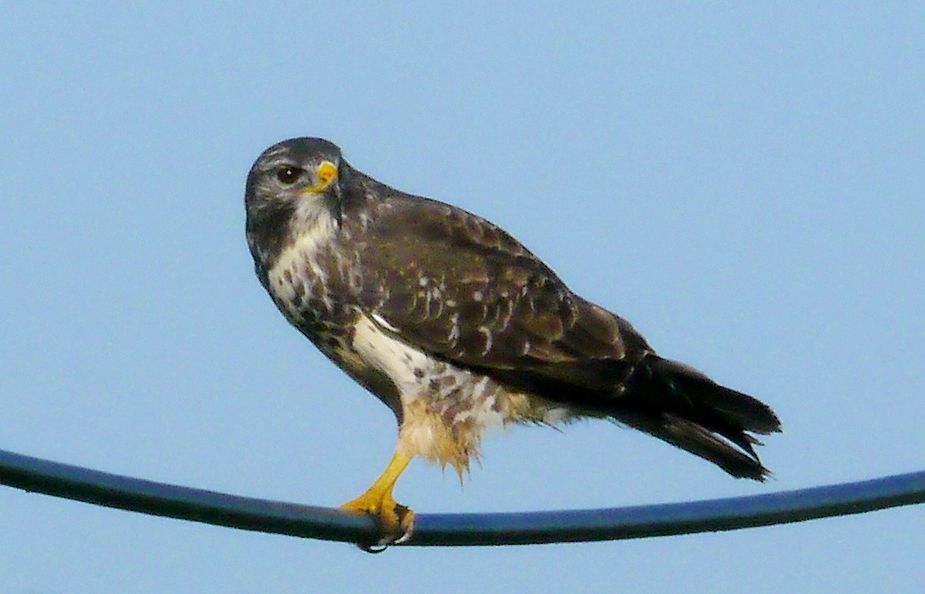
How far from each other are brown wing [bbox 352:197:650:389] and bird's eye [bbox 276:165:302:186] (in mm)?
392

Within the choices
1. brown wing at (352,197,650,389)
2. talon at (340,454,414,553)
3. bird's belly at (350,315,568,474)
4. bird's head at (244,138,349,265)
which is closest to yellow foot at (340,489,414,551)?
talon at (340,454,414,553)

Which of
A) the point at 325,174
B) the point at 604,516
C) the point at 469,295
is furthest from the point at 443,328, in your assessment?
the point at 604,516

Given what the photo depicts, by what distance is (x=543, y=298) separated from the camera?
7.94 m

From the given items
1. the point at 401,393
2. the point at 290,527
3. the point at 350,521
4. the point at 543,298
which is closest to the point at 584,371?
the point at 543,298

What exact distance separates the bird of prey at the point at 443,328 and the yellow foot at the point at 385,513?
16 millimetres

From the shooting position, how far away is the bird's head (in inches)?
287

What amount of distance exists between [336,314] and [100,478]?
3.35 metres

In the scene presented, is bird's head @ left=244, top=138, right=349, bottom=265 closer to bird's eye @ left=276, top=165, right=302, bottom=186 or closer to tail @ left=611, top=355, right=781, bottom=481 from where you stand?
bird's eye @ left=276, top=165, right=302, bottom=186

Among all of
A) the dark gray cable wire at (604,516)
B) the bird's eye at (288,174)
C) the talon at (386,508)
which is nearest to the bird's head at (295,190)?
the bird's eye at (288,174)

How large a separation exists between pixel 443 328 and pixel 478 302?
315mm

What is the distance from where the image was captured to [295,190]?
7.33 meters

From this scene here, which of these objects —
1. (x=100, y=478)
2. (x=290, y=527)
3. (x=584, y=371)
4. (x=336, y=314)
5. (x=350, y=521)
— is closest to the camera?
(x=100, y=478)

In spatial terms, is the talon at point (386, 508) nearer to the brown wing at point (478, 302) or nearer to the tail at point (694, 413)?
the brown wing at point (478, 302)

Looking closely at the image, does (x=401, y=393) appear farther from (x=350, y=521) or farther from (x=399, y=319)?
(x=350, y=521)
